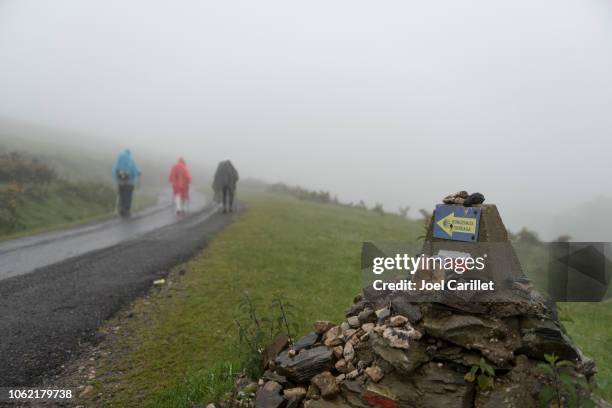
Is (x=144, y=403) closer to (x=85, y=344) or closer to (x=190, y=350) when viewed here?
(x=190, y=350)

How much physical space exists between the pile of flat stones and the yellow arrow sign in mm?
884

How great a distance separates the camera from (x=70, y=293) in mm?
9172

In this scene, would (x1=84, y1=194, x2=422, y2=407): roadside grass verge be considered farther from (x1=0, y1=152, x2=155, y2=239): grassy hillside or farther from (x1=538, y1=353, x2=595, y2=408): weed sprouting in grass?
(x1=0, y1=152, x2=155, y2=239): grassy hillside

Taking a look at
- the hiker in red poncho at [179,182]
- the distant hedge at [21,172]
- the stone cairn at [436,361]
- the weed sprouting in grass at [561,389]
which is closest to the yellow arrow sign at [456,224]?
the stone cairn at [436,361]

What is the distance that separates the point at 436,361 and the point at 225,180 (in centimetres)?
1995

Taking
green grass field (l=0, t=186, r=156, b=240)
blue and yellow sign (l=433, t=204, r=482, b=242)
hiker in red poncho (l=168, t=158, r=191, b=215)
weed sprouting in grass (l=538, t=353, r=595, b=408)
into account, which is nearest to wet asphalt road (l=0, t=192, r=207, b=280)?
green grass field (l=0, t=186, r=156, b=240)

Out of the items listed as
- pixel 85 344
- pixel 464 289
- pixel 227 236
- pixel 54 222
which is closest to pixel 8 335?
pixel 85 344

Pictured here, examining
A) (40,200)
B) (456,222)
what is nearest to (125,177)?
(40,200)

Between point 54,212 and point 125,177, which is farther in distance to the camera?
point 54,212

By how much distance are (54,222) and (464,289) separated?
1951cm

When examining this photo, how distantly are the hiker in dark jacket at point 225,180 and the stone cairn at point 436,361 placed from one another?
61.8ft

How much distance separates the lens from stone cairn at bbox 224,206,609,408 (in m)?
4.40

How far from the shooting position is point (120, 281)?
10297 millimetres

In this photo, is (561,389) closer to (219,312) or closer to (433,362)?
(433,362)
